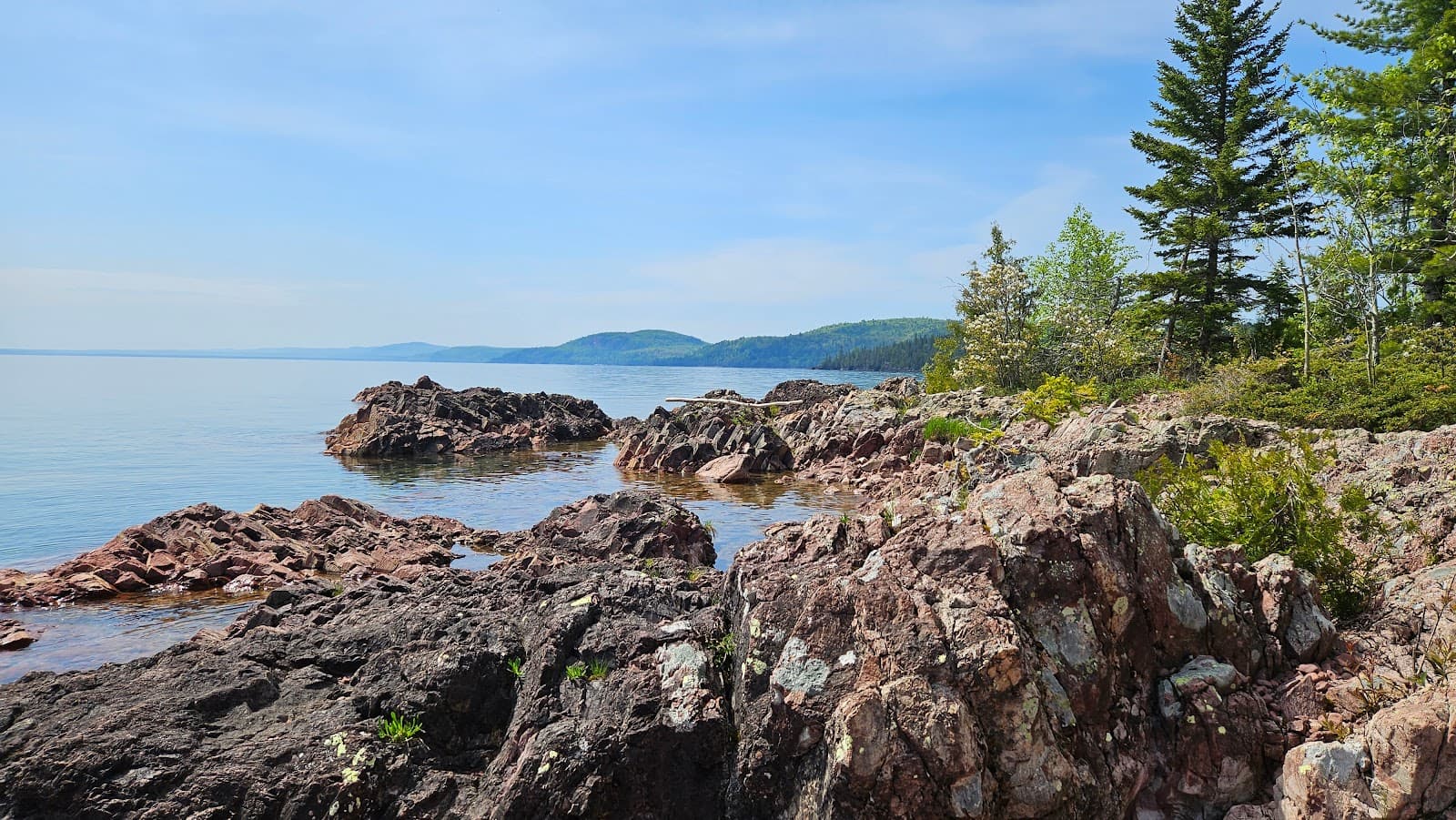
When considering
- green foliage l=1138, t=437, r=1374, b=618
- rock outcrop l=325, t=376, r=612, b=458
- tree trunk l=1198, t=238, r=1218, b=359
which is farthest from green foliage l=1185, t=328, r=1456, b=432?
rock outcrop l=325, t=376, r=612, b=458

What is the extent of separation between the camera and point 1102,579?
20.2 ft

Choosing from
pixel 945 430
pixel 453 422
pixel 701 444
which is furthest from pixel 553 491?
pixel 453 422

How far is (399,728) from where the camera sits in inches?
248

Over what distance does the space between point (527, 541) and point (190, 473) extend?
21836mm

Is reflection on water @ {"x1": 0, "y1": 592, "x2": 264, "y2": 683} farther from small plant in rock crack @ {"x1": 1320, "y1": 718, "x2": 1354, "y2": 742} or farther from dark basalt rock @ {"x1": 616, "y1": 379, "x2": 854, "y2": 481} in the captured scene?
dark basalt rock @ {"x1": 616, "y1": 379, "x2": 854, "y2": 481}

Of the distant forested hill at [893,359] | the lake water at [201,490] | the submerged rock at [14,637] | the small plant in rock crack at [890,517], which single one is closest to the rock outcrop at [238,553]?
the lake water at [201,490]

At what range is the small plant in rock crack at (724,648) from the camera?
21.7 feet

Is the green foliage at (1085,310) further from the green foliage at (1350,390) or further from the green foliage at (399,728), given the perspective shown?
the green foliage at (399,728)

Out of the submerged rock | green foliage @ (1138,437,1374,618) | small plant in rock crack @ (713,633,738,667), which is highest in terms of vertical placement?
green foliage @ (1138,437,1374,618)

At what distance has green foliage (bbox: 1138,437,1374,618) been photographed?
23.7 feet

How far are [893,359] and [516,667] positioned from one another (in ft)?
Answer: 522

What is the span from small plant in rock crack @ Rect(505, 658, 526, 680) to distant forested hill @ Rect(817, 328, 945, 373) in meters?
136

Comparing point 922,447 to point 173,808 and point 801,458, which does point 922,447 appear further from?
point 173,808

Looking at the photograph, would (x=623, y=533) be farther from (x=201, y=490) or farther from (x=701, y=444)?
(x=201, y=490)
